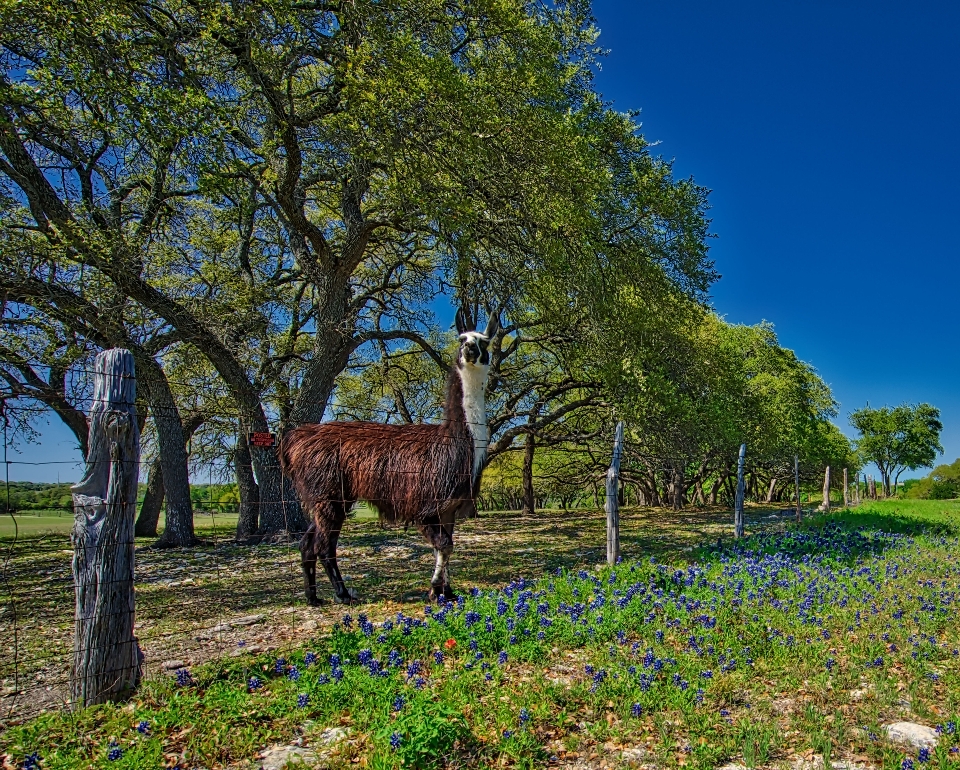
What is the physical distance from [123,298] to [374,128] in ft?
19.1

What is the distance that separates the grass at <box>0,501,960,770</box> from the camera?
3.79m

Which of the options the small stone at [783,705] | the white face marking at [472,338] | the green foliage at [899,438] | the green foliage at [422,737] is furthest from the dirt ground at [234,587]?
the green foliage at [899,438]

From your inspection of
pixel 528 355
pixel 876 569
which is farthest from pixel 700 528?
pixel 528 355

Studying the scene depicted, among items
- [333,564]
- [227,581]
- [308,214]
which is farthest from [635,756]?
[308,214]

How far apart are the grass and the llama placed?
33.2 inches

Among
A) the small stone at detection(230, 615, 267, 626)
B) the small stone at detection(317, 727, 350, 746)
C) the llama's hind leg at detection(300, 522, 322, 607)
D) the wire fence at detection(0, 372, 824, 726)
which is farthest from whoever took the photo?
the llama's hind leg at detection(300, 522, 322, 607)

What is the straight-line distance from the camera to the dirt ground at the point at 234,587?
561 cm

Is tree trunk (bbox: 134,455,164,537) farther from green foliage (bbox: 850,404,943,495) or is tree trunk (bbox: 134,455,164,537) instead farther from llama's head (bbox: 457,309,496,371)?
green foliage (bbox: 850,404,943,495)

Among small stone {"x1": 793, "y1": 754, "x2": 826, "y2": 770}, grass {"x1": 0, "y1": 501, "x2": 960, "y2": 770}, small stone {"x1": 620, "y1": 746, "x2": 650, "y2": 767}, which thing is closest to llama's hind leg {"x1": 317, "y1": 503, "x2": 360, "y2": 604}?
grass {"x1": 0, "y1": 501, "x2": 960, "y2": 770}

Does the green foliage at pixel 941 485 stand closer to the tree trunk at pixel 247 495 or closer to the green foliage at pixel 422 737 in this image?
the tree trunk at pixel 247 495

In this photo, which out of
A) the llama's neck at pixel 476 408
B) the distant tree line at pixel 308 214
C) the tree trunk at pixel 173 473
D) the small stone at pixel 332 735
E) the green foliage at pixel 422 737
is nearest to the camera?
the green foliage at pixel 422 737

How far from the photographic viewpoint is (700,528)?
17.7 metres

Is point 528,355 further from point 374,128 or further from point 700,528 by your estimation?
point 374,128

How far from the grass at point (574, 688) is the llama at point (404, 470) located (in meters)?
0.84
